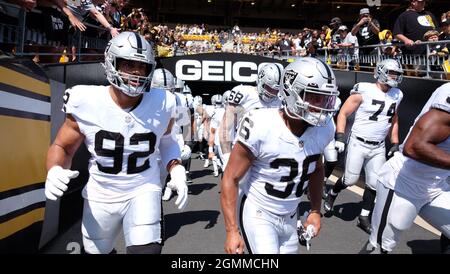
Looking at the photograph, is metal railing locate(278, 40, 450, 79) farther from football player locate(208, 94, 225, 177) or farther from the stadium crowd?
football player locate(208, 94, 225, 177)

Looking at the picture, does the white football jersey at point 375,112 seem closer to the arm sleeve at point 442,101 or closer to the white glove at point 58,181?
the arm sleeve at point 442,101

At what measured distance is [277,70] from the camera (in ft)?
16.5

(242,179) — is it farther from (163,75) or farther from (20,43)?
(163,75)

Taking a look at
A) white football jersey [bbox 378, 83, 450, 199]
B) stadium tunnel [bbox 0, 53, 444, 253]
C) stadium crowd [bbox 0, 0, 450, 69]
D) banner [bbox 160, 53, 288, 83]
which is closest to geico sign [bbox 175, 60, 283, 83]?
banner [bbox 160, 53, 288, 83]

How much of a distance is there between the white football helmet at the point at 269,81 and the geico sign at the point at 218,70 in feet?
27.6

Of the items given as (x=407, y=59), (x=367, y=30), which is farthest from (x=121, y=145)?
(x=367, y=30)

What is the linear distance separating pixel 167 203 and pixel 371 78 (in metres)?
5.09

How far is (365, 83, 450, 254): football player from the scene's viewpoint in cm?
304

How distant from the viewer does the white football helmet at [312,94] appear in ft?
8.25

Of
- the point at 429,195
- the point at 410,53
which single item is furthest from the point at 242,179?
the point at 410,53

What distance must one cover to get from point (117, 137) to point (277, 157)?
3.46 ft

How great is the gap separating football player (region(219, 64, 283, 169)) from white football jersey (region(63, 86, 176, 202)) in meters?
2.12

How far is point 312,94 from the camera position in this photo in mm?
2533

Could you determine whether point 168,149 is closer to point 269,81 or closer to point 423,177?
point 423,177
